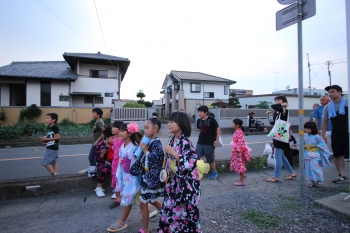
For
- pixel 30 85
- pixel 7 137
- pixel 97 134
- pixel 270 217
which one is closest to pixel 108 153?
pixel 97 134

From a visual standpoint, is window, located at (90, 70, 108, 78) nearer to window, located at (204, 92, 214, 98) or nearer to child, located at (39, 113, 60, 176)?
window, located at (204, 92, 214, 98)

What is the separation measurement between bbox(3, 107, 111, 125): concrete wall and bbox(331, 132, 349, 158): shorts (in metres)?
15.7

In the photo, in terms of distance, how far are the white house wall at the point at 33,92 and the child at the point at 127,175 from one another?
20.2m

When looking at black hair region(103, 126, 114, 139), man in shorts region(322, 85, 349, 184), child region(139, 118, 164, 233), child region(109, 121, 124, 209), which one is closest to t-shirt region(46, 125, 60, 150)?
black hair region(103, 126, 114, 139)

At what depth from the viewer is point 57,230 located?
272 centimetres

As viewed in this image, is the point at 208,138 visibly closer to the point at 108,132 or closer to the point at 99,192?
the point at 108,132

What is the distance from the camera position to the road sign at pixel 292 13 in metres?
3.25

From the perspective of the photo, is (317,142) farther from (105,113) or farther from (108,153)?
(105,113)

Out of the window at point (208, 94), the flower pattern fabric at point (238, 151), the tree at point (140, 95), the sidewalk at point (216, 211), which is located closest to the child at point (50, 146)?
the sidewalk at point (216, 211)

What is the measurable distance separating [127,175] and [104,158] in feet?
4.64

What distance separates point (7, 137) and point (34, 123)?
6.89 feet

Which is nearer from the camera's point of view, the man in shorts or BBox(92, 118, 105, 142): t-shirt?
the man in shorts

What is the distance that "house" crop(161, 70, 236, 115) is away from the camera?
2975cm

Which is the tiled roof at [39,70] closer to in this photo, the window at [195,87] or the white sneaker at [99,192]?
the window at [195,87]
